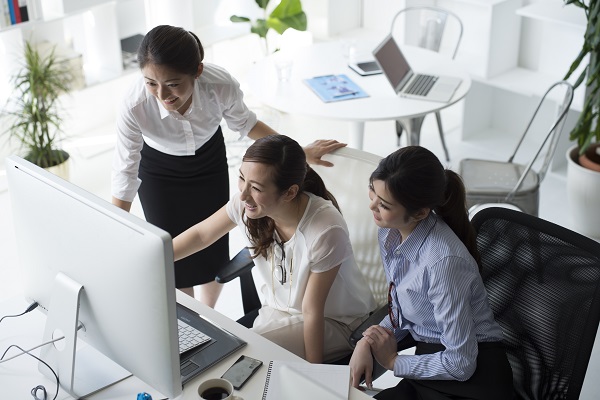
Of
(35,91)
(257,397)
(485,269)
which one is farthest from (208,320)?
(35,91)

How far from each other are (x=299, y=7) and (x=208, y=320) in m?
3.25

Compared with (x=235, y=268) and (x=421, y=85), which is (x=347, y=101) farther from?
(x=235, y=268)

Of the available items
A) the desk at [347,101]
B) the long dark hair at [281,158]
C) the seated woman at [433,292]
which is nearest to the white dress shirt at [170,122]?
the long dark hair at [281,158]

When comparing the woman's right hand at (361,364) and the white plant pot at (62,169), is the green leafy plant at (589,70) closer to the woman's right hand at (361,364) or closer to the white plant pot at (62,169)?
the woman's right hand at (361,364)

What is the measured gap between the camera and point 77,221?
5.58ft

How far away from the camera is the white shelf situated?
416cm

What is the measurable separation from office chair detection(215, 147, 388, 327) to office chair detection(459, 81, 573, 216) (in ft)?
3.61

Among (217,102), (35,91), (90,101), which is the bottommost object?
(90,101)

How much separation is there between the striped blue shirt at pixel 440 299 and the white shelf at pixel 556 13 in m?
2.46

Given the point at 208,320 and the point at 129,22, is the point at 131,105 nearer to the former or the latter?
the point at 208,320

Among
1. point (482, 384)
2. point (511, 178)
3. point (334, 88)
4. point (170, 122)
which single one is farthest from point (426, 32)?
point (482, 384)

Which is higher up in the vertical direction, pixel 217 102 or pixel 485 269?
pixel 217 102

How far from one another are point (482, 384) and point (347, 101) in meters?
2.08

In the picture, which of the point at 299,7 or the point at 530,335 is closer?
the point at 530,335
